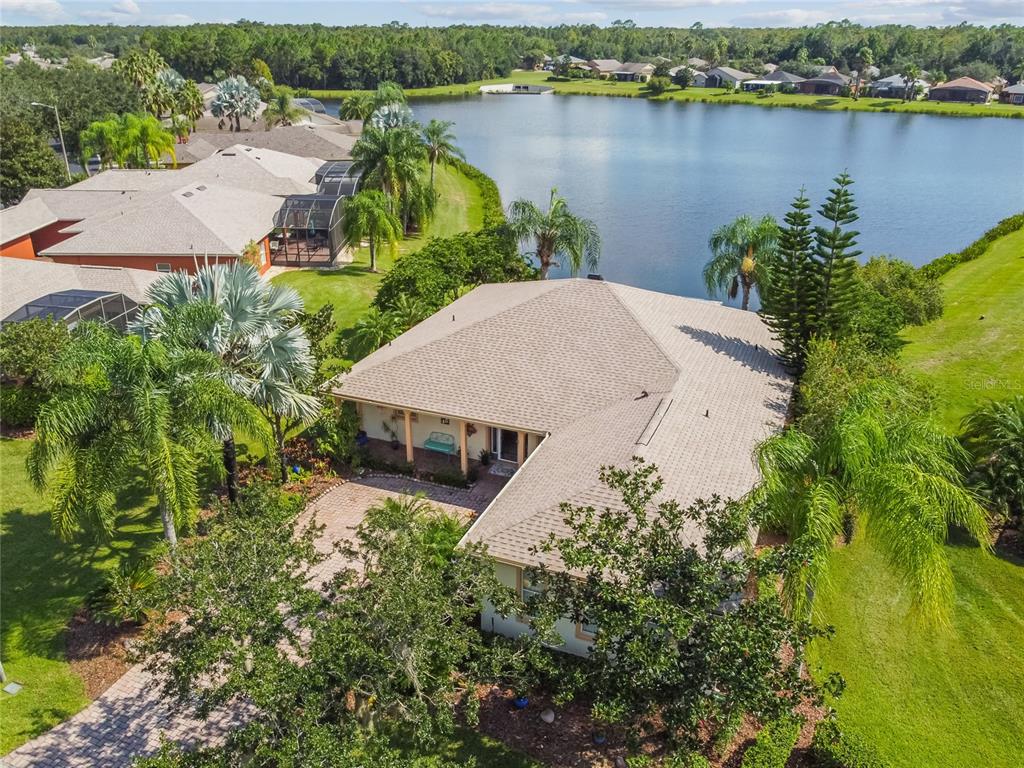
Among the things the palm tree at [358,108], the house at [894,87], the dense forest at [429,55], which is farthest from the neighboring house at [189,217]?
the house at [894,87]

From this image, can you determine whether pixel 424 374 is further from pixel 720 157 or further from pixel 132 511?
pixel 720 157

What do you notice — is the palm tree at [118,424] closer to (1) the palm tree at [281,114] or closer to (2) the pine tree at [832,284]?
(2) the pine tree at [832,284]

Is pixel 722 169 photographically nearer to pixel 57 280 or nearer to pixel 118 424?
pixel 57 280

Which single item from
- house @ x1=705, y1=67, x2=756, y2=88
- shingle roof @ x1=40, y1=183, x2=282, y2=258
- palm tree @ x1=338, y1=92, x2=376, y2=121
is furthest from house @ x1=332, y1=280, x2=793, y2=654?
house @ x1=705, y1=67, x2=756, y2=88

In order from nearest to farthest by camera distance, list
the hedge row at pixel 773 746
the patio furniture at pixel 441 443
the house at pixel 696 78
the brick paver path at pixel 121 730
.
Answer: the hedge row at pixel 773 746
the brick paver path at pixel 121 730
the patio furniture at pixel 441 443
the house at pixel 696 78

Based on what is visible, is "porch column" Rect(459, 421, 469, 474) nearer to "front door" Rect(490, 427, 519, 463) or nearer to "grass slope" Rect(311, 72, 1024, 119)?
"front door" Rect(490, 427, 519, 463)

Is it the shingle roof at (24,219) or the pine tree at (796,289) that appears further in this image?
the shingle roof at (24,219)
